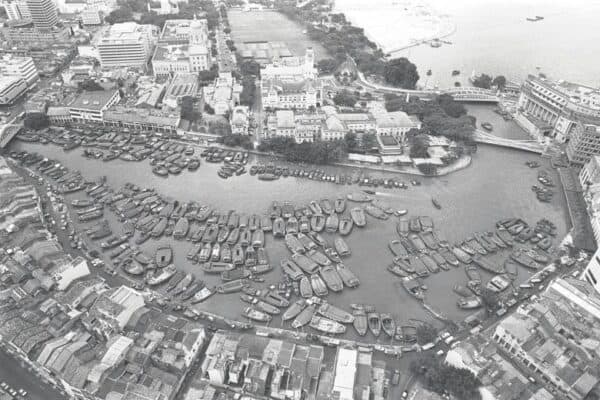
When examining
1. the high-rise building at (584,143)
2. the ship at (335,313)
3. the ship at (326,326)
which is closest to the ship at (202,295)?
the ship at (326,326)

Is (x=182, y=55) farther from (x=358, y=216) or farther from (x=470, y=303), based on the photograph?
(x=470, y=303)

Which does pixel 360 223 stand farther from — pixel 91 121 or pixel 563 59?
pixel 563 59

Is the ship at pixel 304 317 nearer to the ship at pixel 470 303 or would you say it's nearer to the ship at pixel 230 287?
the ship at pixel 230 287

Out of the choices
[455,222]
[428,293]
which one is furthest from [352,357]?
[455,222]

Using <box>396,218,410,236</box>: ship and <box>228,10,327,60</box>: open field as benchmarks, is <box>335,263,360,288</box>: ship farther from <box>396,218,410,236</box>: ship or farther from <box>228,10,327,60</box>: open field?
<box>228,10,327,60</box>: open field

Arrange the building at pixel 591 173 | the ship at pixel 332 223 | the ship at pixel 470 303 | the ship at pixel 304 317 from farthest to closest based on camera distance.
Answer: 1. the building at pixel 591 173
2. the ship at pixel 332 223
3. the ship at pixel 470 303
4. the ship at pixel 304 317
